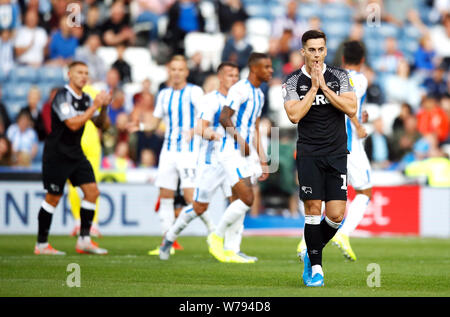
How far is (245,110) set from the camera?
Result: 11.3 meters

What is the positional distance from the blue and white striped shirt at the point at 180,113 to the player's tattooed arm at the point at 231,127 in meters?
1.80

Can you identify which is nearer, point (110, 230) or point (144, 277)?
point (144, 277)

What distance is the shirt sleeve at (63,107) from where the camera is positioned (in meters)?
12.1

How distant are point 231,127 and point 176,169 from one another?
2.15 metres

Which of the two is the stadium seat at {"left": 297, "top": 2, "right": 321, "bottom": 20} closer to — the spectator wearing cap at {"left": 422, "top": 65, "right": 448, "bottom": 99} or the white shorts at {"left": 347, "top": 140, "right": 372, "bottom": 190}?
the spectator wearing cap at {"left": 422, "top": 65, "right": 448, "bottom": 99}

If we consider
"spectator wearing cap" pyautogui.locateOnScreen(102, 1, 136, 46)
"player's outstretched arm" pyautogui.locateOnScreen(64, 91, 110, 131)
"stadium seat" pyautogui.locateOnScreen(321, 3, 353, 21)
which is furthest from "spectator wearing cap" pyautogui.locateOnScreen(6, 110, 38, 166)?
"stadium seat" pyautogui.locateOnScreen(321, 3, 353, 21)

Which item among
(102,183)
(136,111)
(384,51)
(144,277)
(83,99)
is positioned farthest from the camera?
(384,51)

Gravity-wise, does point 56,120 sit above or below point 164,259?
above

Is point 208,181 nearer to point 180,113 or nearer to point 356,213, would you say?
point 180,113

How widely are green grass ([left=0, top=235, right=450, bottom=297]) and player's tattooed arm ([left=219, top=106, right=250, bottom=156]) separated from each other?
4.59 feet

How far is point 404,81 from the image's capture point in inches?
901

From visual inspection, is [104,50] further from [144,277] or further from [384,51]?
[144,277]

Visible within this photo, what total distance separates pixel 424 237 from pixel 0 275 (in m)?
9.57

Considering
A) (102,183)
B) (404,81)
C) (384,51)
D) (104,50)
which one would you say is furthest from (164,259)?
(384,51)
